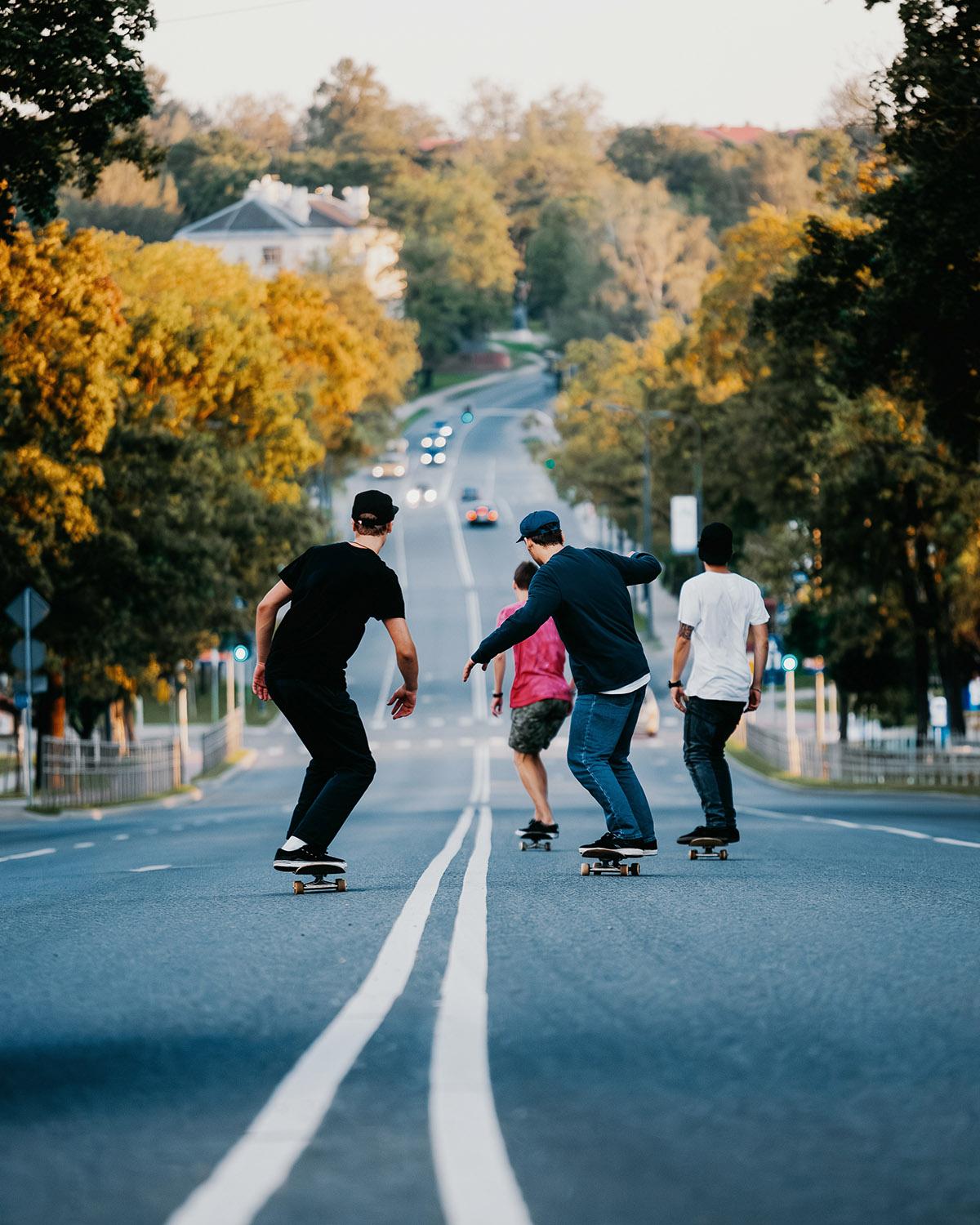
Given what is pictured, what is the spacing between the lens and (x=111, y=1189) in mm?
4539

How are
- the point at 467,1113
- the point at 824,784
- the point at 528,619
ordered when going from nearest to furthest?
the point at 467,1113 < the point at 528,619 < the point at 824,784

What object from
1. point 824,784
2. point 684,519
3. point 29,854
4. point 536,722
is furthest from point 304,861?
point 684,519

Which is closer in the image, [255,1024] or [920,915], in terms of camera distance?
[255,1024]

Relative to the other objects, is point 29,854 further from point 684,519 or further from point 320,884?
point 684,519

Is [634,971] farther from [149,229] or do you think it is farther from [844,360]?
[149,229]

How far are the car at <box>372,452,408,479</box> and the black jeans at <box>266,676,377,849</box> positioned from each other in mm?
122982

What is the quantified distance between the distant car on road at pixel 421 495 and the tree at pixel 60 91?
10010 cm

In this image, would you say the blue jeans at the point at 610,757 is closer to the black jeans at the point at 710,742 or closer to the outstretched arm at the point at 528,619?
the outstretched arm at the point at 528,619

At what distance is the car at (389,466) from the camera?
444 feet

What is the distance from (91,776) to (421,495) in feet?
296

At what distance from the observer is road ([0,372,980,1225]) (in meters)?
4.50

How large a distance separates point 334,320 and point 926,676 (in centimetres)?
2736

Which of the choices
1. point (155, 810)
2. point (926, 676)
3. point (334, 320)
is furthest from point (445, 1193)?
point (334, 320)

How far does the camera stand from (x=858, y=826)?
835 inches
